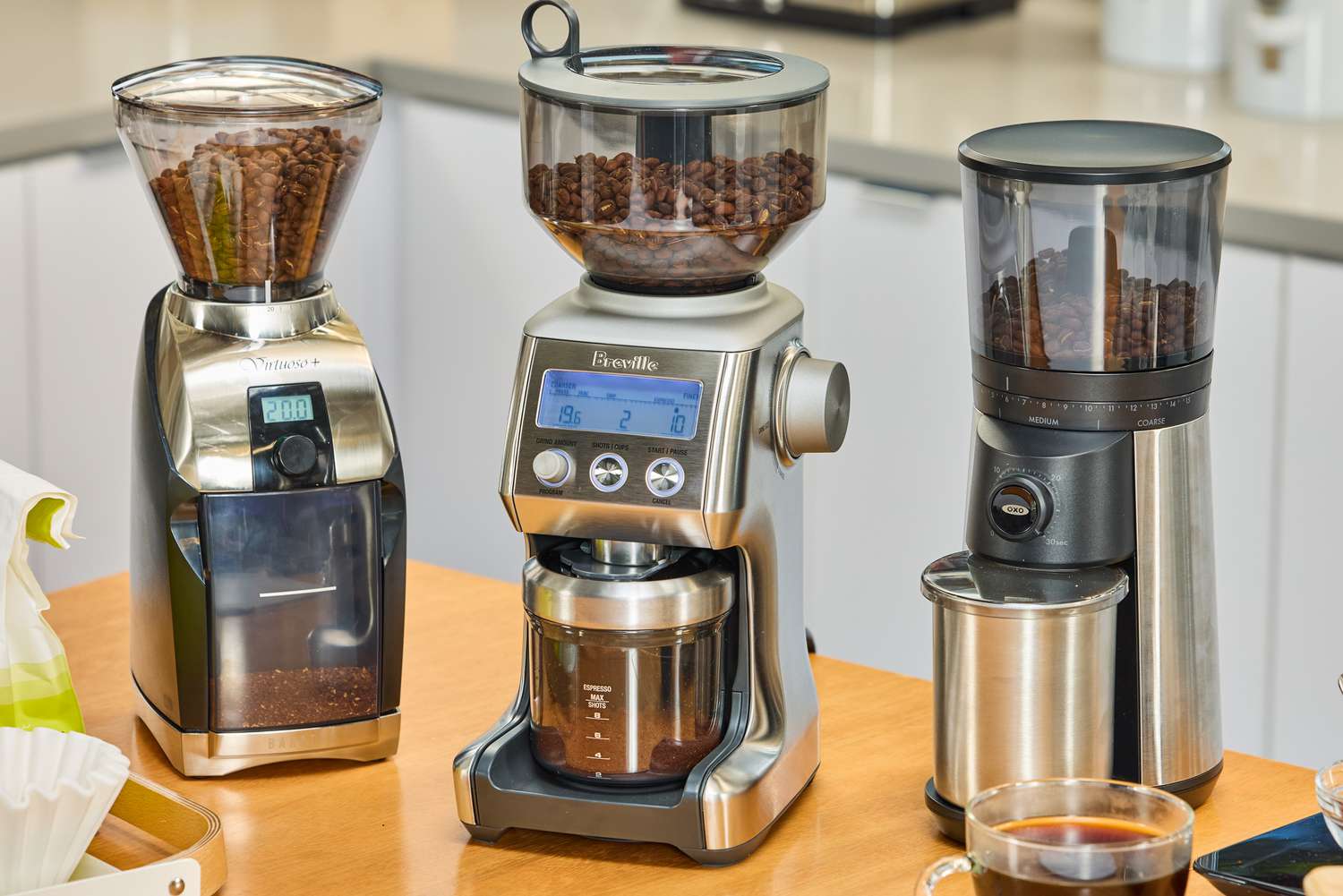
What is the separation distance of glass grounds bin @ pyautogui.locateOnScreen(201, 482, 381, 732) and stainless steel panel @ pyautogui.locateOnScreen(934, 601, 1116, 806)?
0.38m

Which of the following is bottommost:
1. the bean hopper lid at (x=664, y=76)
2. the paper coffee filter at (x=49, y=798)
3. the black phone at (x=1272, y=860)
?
the black phone at (x=1272, y=860)

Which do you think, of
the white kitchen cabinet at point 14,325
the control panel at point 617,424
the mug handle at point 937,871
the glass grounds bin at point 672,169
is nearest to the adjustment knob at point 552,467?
the control panel at point 617,424

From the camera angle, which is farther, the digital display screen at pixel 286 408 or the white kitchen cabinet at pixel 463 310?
the white kitchen cabinet at pixel 463 310

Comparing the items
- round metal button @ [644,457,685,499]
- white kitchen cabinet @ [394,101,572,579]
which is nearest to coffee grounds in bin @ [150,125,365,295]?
round metal button @ [644,457,685,499]

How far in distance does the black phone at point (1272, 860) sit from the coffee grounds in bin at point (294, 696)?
55cm

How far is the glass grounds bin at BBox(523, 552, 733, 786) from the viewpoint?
1154 mm

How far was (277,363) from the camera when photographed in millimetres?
1264

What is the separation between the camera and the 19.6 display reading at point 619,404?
1.14 metres

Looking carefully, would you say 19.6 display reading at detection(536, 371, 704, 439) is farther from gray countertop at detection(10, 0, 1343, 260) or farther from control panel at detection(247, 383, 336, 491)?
gray countertop at detection(10, 0, 1343, 260)

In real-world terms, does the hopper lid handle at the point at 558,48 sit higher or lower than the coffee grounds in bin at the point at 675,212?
higher

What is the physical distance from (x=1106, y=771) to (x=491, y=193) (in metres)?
1.78

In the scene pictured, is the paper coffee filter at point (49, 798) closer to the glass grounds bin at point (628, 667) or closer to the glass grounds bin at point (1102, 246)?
the glass grounds bin at point (628, 667)

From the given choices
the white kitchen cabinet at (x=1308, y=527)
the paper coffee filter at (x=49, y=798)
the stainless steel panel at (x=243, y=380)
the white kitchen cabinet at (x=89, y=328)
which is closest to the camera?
the paper coffee filter at (x=49, y=798)

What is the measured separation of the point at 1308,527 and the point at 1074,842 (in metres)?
1.35
